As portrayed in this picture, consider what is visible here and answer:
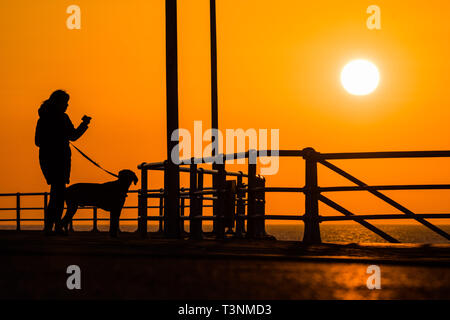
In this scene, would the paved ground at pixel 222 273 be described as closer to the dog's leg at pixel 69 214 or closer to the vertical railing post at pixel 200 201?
the vertical railing post at pixel 200 201

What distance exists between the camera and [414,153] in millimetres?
11586

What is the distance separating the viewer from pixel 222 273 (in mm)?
6480

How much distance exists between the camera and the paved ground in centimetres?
534

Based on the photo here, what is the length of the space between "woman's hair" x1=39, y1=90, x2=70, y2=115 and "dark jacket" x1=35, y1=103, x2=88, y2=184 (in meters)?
0.01

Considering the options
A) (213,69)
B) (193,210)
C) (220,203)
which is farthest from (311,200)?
(213,69)

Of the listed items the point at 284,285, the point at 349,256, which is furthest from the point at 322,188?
the point at 284,285

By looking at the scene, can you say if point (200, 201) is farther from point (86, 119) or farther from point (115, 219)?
point (86, 119)

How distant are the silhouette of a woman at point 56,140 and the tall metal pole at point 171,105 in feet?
4.53

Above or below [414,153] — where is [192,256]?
below

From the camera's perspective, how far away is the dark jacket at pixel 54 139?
1234 cm

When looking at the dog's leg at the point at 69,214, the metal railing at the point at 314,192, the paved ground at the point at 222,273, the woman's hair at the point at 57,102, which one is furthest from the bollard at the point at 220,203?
the paved ground at the point at 222,273

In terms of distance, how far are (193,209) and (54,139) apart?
2.32 metres
